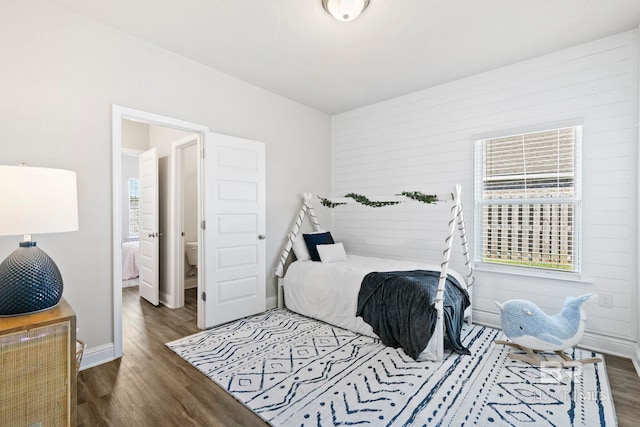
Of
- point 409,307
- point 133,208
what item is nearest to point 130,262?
point 133,208

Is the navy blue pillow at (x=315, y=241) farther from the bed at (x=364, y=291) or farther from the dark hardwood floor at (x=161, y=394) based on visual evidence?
the dark hardwood floor at (x=161, y=394)

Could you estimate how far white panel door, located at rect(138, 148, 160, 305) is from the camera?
13.5 ft

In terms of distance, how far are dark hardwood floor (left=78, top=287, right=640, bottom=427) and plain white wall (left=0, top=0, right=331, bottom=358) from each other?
33cm

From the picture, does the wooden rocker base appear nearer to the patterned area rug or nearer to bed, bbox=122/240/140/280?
the patterned area rug

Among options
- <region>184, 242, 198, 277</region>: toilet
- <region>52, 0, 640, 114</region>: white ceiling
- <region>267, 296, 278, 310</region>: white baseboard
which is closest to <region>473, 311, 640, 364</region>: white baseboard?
<region>52, 0, 640, 114</region>: white ceiling

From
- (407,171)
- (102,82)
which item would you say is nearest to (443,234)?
(407,171)

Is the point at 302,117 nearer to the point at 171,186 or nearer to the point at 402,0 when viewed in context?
the point at 171,186

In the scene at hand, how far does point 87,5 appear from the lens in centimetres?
237

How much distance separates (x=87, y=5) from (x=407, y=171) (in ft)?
11.5

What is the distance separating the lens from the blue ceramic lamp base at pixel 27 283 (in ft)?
5.26

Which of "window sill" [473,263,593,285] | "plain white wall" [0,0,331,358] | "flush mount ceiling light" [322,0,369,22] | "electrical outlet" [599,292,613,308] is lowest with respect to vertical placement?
"electrical outlet" [599,292,613,308]

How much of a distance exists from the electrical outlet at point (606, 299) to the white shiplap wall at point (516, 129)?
30 millimetres

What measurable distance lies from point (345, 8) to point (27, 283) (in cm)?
255

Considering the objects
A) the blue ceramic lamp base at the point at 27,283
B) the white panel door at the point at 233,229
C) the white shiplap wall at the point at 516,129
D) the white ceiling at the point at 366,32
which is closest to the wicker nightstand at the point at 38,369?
the blue ceramic lamp base at the point at 27,283
